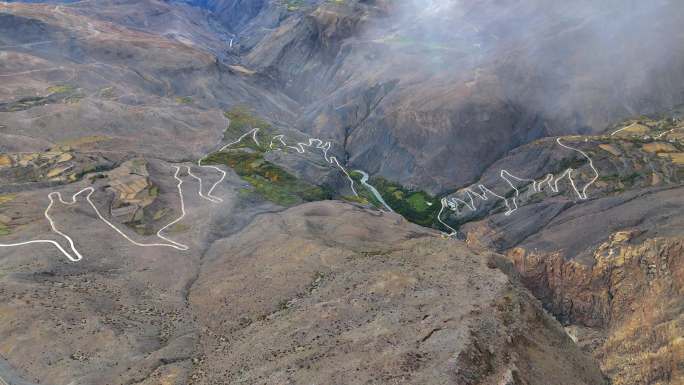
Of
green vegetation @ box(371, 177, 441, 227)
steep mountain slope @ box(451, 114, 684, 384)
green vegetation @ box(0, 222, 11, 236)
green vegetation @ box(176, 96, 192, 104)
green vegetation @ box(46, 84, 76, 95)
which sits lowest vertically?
green vegetation @ box(176, 96, 192, 104)

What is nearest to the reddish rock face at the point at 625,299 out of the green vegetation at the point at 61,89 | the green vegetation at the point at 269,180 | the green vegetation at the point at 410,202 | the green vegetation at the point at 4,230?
the green vegetation at the point at 410,202

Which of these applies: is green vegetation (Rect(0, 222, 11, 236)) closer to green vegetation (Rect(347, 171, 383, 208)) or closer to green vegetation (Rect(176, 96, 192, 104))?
green vegetation (Rect(347, 171, 383, 208))

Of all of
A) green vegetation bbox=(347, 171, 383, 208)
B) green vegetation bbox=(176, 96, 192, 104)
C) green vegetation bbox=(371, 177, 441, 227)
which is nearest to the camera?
green vegetation bbox=(371, 177, 441, 227)

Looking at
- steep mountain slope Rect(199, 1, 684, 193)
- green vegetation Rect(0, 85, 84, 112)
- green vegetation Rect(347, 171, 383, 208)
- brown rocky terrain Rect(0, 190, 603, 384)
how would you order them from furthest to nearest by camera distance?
steep mountain slope Rect(199, 1, 684, 193)
green vegetation Rect(0, 85, 84, 112)
green vegetation Rect(347, 171, 383, 208)
brown rocky terrain Rect(0, 190, 603, 384)

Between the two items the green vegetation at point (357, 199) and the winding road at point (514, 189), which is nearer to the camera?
the winding road at point (514, 189)

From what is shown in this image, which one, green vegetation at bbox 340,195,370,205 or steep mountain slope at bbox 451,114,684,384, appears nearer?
steep mountain slope at bbox 451,114,684,384

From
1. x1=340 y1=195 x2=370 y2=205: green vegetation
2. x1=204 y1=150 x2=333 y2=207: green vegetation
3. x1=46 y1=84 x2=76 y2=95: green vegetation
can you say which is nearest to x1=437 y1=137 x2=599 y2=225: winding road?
x1=340 y1=195 x2=370 y2=205: green vegetation

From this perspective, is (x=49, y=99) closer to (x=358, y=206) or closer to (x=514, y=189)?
(x=358, y=206)

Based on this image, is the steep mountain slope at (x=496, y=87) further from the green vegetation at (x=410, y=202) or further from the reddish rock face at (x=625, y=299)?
the reddish rock face at (x=625, y=299)
